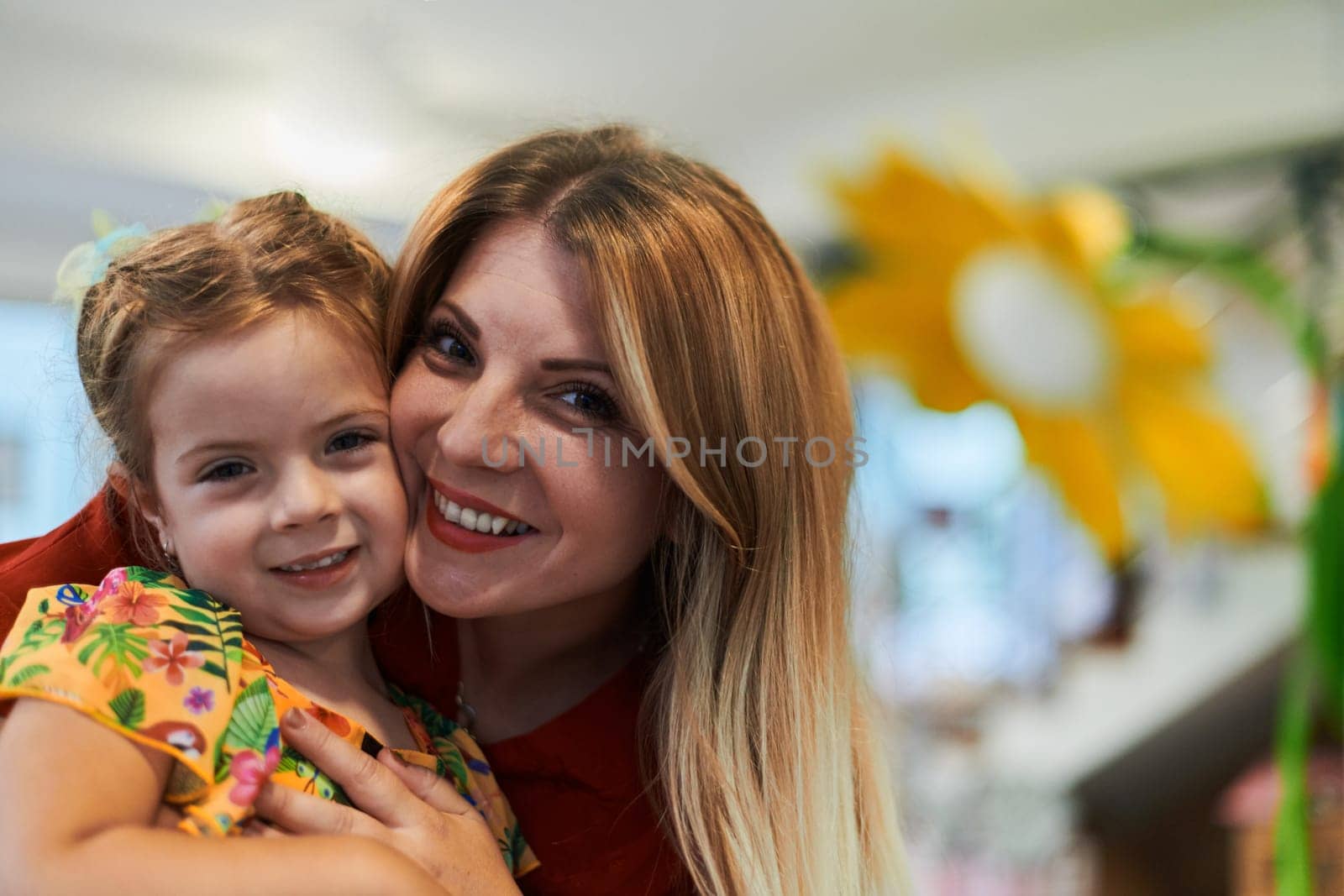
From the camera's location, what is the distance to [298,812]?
3.00 ft

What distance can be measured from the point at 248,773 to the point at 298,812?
5 centimetres

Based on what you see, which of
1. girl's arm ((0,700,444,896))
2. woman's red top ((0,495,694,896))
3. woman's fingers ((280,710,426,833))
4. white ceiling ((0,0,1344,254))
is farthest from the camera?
white ceiling ((0,0,1344,254))

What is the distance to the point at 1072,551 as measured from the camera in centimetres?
441

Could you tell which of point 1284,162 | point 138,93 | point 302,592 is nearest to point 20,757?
point 302,592

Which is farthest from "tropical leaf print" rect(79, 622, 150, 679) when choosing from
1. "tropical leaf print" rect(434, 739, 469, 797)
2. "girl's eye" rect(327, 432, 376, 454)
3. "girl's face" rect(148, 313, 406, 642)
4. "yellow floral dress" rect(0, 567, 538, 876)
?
"tropical leaf print" rect(434, 739, 469, 797)

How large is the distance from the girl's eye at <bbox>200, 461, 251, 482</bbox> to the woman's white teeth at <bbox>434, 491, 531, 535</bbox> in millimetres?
187

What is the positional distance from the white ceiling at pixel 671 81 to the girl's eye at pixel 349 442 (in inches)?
24.1

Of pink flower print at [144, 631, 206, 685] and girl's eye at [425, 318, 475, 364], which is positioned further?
girl's eye at [425, 318, 475, 364]

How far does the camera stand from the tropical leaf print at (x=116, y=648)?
85 cm

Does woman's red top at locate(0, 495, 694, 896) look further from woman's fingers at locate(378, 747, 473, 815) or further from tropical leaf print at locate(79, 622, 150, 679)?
tropical leaf print at locate(79, 622, 150, 679)

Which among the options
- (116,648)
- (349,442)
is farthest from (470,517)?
(116,648)

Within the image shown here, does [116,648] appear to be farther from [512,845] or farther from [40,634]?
[512,845]

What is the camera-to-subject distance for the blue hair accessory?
3.59 feet

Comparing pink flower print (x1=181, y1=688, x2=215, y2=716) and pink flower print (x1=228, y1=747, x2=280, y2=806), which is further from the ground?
pink flower print (x1=181, y1=688, x2=215, y2=716)
